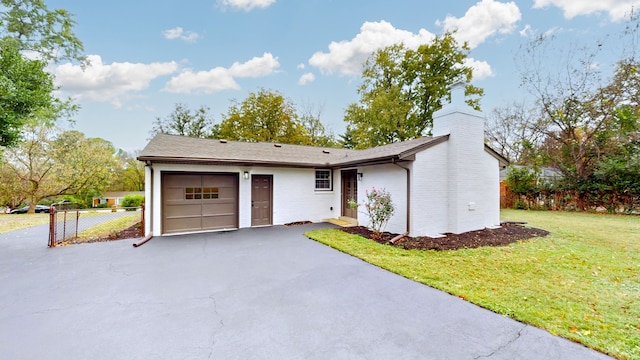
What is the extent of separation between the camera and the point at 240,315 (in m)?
3.23

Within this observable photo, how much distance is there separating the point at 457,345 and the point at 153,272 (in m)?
5.00

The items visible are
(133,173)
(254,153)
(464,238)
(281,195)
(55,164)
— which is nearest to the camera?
(464,238)

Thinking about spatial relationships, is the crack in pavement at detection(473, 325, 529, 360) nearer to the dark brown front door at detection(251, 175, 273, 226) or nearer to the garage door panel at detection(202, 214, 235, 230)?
the dark brown front door at detection(251, 175, 273, 226)

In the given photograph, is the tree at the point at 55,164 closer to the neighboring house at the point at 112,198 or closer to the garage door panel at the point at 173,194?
the neighboring house at the point at 112,198

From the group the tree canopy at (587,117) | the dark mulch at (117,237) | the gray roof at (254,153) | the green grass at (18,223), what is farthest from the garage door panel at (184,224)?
the tree canopy at (587,117)

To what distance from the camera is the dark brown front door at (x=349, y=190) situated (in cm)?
1012

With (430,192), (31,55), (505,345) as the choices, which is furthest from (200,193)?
(31,55)

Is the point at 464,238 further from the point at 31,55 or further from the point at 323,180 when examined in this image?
the point at 31,55

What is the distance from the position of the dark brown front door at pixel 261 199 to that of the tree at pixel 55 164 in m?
17.9

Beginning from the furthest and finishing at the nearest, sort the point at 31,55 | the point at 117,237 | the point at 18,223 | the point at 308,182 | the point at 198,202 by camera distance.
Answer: the point at 31,55
the point at 18,223
the point at 308,182
the point at 198,202
the point at 117,237

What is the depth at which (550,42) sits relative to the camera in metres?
14.8

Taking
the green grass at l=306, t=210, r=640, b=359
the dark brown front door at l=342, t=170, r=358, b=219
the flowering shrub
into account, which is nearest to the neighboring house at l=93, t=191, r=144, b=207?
the dark brown front door at l=342, t=170, r=358, b=219

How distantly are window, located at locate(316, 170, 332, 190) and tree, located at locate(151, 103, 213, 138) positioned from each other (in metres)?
19.9

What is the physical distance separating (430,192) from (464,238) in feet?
5.13
